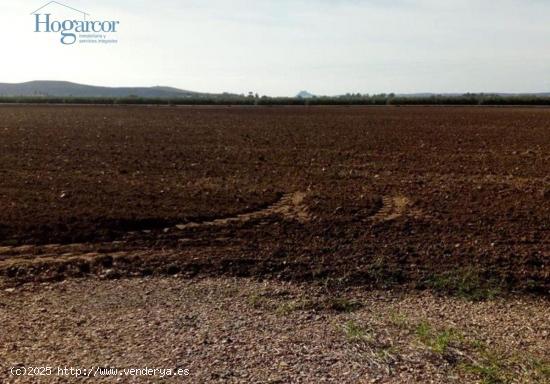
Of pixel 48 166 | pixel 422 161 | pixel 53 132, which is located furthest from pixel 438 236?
pixel 53 132

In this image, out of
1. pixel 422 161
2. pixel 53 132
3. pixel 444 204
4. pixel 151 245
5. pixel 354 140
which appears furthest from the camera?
pixel 53 132

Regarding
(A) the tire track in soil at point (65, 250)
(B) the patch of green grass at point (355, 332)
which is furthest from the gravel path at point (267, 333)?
(A) the tire track in soil at point (65, 250)

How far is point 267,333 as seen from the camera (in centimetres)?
539

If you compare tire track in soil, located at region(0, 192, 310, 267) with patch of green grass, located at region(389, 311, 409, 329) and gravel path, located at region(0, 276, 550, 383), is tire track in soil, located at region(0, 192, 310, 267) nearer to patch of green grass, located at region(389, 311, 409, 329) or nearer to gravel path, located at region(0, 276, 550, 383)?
gravel path, located at region(0, 276, 550, 383)

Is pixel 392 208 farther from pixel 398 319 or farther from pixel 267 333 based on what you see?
pixel 267 333

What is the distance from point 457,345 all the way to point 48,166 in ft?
42.3

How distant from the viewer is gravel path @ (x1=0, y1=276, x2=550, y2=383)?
15.3 ft

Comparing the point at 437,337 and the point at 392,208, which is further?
→ the point at 392,208

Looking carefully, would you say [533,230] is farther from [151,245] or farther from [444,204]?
[151,245]

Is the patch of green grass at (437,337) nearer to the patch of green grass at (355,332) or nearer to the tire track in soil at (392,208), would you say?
the patch of green grass at (355,332)

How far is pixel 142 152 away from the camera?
63.6 ft

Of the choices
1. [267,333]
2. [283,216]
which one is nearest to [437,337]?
[267,333]

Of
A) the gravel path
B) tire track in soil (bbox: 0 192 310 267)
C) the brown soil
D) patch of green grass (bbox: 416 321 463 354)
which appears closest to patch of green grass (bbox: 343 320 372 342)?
the gravel path

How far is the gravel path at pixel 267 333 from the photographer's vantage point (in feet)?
15.3
